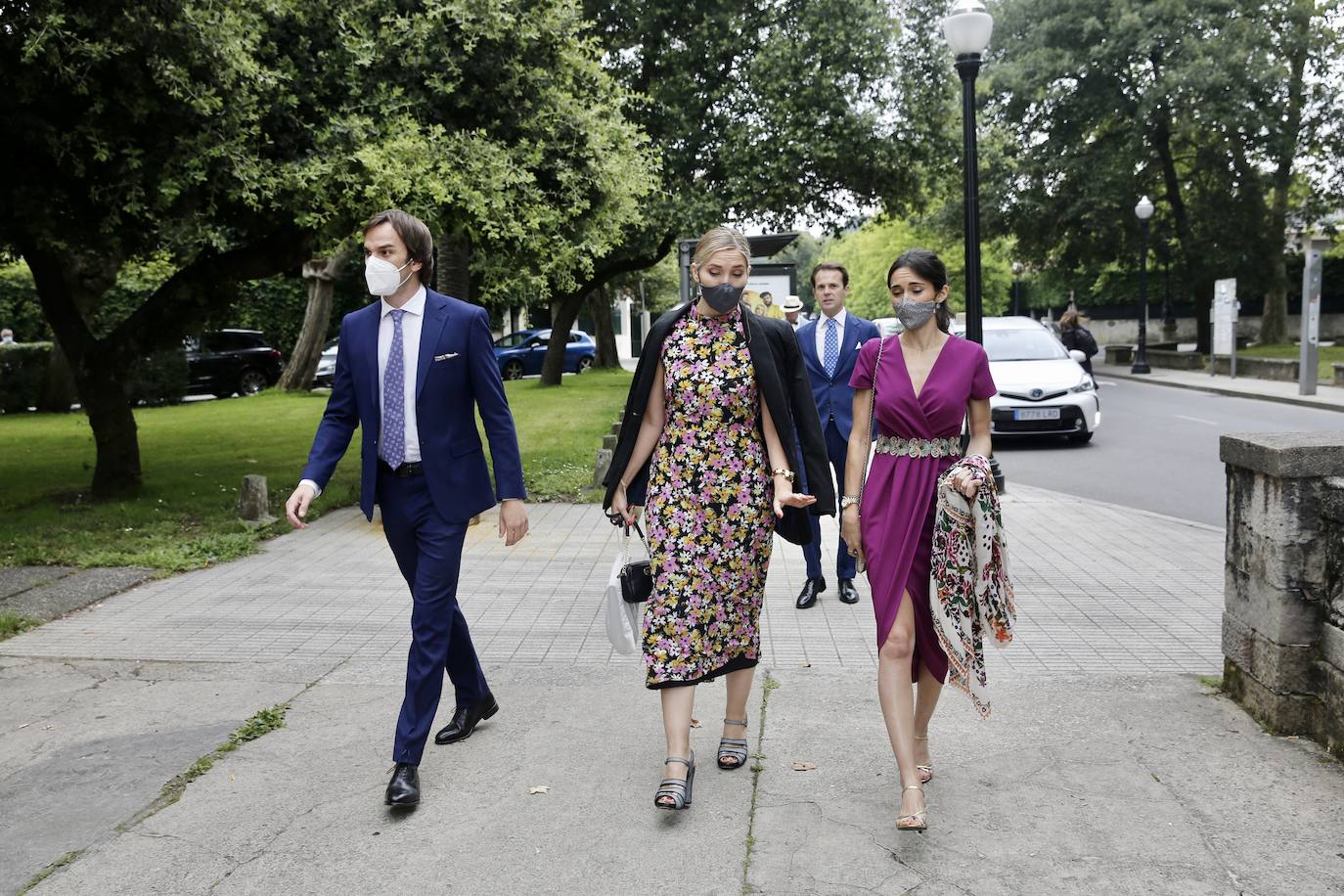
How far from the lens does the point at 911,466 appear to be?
3.85 meters

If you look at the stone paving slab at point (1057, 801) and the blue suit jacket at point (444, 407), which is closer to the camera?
the stone paving slab at point (1057, 801)

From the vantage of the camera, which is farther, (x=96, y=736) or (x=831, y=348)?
(x=831, y=348)

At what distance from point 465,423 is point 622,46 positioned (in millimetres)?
21209

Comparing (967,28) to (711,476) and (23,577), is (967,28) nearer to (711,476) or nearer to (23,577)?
(711,476)

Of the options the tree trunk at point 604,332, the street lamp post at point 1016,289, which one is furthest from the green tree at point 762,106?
the street lamp post at point 1016,289

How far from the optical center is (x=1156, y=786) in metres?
3.99

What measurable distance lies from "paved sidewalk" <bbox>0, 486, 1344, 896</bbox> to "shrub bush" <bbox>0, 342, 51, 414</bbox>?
61.8ft

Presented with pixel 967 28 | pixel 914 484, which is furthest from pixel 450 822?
pixel 967 28

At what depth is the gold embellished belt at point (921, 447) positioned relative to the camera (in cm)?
385

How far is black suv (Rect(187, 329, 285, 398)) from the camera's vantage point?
28.6m

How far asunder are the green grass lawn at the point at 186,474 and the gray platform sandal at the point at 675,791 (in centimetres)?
540

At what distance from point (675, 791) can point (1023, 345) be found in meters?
13.8

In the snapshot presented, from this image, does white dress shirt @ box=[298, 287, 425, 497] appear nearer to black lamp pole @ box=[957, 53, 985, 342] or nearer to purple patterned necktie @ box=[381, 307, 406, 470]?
purple patterned necktie @ box=[381, 307, 406, 470]

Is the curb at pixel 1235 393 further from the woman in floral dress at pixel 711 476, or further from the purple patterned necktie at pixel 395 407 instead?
the purple patterned necktie at pixel 395 407
